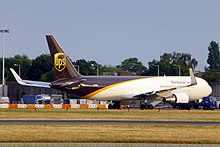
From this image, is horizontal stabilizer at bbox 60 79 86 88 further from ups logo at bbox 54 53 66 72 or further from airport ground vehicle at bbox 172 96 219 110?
airport ground vehicle at bbox 172 96 219 110

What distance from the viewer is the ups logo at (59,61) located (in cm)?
8912

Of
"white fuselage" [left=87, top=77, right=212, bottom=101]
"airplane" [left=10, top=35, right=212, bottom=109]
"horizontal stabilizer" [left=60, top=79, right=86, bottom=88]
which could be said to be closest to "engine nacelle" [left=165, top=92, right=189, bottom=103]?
"airplane" [left=10, top=35, right=212, bottom=109]

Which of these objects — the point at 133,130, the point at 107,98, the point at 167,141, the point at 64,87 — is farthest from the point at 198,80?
the point at 167,141

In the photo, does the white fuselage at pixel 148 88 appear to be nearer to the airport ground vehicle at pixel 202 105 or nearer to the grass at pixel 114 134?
the airport ground vehicle at pixel 202 105

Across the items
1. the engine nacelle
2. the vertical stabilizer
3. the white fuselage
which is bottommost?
the engine nacelle

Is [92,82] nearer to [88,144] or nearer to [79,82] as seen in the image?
[79,82]

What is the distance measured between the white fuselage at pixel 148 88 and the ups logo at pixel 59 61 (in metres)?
5.15

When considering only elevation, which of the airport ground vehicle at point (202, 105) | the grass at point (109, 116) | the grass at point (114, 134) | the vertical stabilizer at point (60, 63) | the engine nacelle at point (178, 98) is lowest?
the grass at point (114, 134)

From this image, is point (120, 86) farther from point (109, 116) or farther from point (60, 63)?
point (109, 116)

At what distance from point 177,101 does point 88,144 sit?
201ft

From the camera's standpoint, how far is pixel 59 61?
3524 inches

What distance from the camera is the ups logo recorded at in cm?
8912

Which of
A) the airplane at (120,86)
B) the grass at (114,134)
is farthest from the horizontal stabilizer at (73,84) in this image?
the grass at (114,134)

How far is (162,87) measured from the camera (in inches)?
3701
